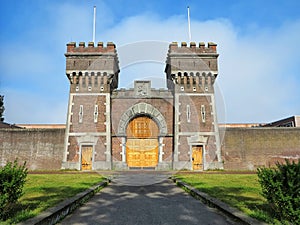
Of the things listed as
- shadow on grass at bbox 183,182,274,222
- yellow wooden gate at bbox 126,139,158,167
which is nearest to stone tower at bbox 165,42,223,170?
yellow wooden gate at bbox 126,139,158,167

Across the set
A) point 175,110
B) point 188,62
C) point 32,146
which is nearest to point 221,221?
point 175,110

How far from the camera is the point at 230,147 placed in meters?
25.0

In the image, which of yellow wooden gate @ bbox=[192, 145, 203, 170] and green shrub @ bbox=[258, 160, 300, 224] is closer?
green shrub @ bbox=[258, 160, 300, 224]

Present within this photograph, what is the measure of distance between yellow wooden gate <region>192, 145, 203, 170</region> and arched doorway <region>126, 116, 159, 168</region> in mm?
3695

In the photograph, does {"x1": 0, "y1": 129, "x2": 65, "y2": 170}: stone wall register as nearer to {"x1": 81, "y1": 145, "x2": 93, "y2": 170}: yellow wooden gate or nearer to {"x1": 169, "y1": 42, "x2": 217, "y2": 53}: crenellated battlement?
{"x1": 81, "y1": 145, "x2": 93, "y2": 170}: yellow wooden gate

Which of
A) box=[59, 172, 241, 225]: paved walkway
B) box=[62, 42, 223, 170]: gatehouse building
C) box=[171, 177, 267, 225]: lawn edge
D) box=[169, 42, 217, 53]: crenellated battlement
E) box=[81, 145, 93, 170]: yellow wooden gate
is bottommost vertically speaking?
box=[59, 172, 241, 225]: paved walkway

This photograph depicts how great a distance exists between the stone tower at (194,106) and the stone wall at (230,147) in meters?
2.41

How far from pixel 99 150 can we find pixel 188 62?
1254 centimetres

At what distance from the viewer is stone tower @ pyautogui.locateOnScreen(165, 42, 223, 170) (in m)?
23.4

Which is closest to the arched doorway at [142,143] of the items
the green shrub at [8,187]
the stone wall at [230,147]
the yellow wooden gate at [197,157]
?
the yellow wooden gate at [197,157]

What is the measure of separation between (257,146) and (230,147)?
2.85 metres

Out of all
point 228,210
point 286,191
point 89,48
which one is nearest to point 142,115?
point 89,48

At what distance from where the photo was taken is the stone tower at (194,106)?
76.9ft

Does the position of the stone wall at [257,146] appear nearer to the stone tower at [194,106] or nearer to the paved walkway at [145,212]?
the stone tower at [194,106]
